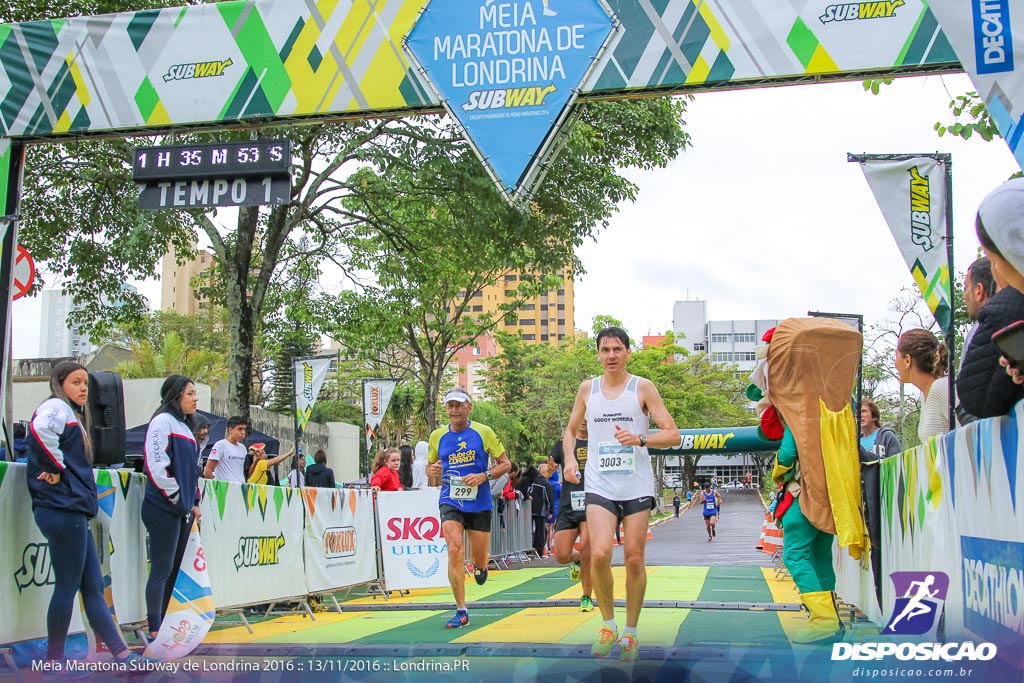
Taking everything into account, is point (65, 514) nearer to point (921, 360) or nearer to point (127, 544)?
point (127, 544)

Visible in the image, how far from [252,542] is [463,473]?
6.82ft

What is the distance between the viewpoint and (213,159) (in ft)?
27.7

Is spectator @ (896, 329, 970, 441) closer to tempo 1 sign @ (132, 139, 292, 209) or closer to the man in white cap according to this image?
the man in white cap

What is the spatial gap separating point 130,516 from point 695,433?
11.5m

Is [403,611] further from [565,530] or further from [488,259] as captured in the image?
[488,259]

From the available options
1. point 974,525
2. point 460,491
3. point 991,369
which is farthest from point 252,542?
point 991,369

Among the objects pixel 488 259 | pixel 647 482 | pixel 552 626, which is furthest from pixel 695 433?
pixel 647 482

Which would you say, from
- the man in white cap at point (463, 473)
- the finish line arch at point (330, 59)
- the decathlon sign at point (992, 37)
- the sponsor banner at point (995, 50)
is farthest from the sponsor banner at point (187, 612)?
the decathlon sign at point (992, 37)

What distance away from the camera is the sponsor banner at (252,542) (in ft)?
26.3

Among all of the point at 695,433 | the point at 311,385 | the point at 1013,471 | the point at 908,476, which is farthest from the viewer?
the point at 695,433

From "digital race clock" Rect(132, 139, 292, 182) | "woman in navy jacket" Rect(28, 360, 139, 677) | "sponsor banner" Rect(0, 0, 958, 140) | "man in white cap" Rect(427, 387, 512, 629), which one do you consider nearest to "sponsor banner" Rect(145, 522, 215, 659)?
"woman in navy jacket" Rect(28, 360, 139, 677)

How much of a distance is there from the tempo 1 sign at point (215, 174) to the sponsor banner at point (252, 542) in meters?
2.46

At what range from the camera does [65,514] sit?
595cm

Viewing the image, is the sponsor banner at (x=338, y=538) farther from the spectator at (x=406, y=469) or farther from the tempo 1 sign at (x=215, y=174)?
the spectator at (x=406, y=469)
